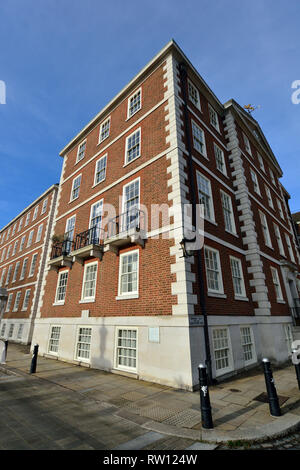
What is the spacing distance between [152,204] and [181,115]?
501 centimetres

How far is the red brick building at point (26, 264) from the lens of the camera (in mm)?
22750

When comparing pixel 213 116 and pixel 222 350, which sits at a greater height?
pixel 213 116

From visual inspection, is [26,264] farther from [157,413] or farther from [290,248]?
[290,248]

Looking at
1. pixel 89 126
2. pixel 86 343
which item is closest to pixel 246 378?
pixel 86 343

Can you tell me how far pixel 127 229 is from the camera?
1101 cm

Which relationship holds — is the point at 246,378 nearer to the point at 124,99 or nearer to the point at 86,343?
Result: the point at 86,343

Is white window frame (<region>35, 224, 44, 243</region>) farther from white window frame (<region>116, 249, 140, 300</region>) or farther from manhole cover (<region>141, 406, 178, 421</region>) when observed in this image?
manhole cover (<region>141, 406, 178, 421</region>)

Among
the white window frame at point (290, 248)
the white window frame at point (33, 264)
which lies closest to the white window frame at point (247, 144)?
the white window frame at point (290, 248)

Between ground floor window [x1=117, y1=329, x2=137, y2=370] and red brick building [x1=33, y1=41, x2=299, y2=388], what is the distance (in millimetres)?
58

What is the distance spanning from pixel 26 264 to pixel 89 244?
17.9 meters

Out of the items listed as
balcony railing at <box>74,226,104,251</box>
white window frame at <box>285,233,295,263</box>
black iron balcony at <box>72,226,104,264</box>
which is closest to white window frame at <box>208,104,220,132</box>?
balcony railing at <box>74,226,104,251</box>

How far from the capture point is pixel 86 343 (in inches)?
450

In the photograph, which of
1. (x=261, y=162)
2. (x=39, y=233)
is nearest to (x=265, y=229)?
(x=261, y=162)

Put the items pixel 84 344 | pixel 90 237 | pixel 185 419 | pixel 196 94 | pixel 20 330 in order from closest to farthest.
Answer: pixel 185 419
pixel 84 344
pixel 90 237
pixel 196 94
pixel 20 330
